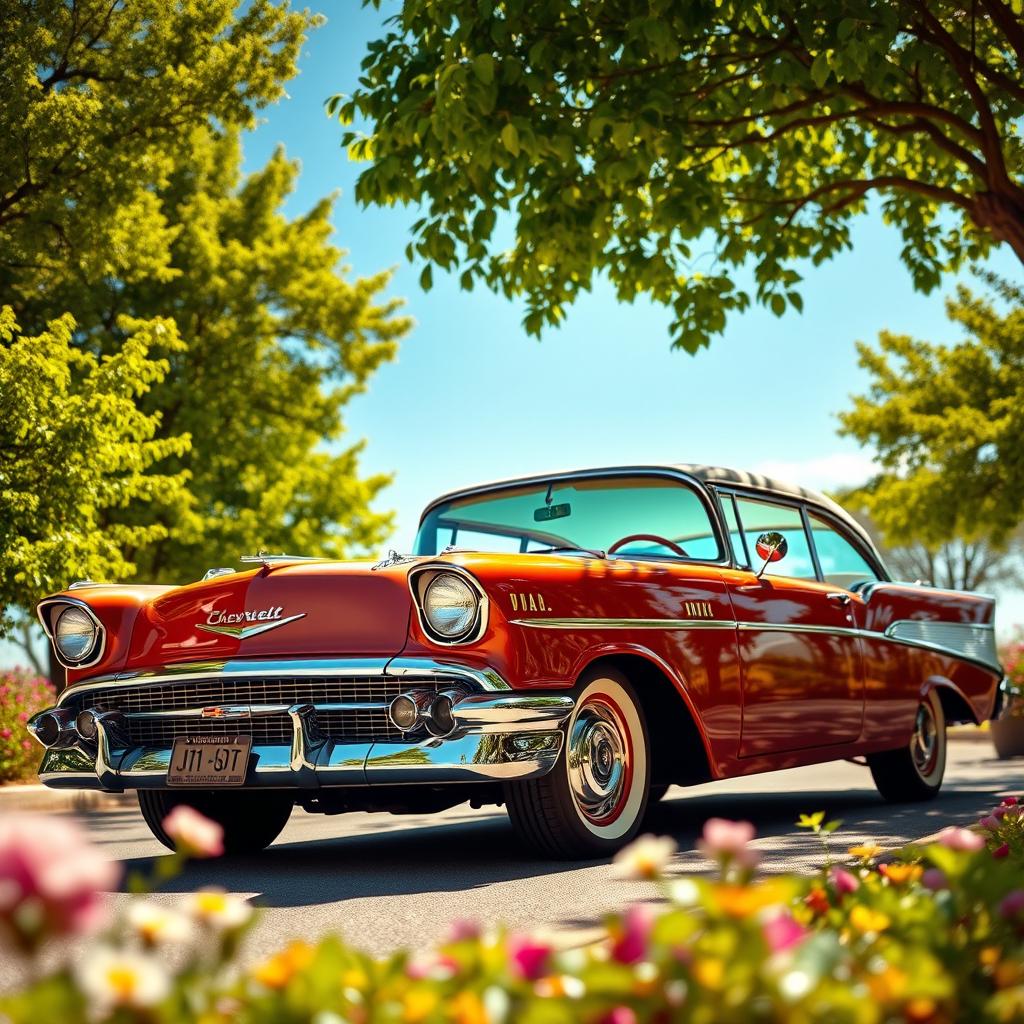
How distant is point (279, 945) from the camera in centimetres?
333

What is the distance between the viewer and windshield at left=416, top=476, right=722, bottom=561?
6191 mm

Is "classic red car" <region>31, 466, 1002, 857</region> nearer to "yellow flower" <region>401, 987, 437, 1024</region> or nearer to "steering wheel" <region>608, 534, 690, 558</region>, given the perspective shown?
"steering wheel" <region>608, 534, 690, 558</region>

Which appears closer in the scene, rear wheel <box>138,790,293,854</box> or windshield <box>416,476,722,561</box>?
rear wheel <box>138,790,293,854</box>

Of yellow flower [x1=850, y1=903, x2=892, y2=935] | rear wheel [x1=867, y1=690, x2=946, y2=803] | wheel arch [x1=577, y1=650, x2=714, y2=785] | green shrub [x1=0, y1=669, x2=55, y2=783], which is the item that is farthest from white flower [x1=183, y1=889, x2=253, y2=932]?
green shrub [x1=0, y1=669, x2=55, y2=783]

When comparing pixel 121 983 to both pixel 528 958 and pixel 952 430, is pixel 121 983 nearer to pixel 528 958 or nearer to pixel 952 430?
pixel 528 958

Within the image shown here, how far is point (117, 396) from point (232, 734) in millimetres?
7702

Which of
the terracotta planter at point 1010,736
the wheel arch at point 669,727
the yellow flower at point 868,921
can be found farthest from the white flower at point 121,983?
the terracotta planter at point 1010,736

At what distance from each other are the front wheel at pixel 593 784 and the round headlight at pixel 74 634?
1867 millimetres

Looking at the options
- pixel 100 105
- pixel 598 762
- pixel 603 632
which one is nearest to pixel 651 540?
pixel 603 632

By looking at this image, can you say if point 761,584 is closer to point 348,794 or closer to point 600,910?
point 348,794

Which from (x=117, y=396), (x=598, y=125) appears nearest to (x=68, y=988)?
(x=598, y=125)

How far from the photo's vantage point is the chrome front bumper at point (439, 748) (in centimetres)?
448

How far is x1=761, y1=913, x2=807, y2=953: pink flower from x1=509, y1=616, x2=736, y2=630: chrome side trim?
3148 millimetres

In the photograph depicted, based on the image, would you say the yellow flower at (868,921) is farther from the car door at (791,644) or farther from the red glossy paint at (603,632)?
the car door at (791,644)
